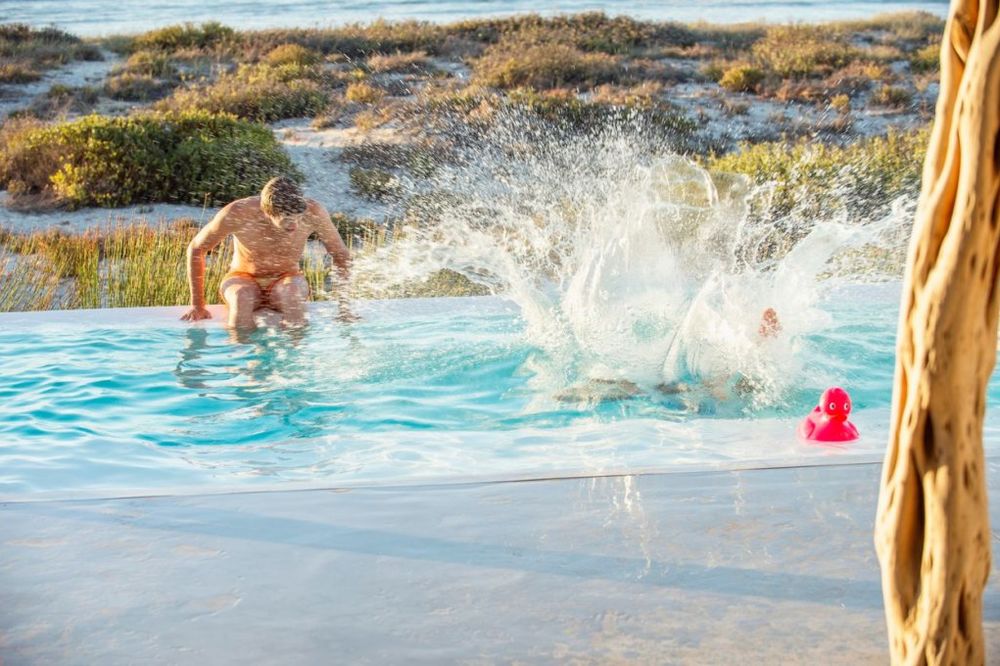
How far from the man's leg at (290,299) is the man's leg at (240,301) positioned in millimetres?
77

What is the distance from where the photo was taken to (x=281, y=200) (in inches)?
166

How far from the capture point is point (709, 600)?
1.77m

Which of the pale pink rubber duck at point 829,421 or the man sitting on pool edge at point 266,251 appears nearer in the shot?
the pale pink rubber duck at point 829,421

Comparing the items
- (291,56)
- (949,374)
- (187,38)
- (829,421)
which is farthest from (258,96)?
(949,374)

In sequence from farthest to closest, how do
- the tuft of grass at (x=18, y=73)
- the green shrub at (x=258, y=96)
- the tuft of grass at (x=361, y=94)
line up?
1. the tuft of grass at (x=361, y=94)
2. the tuft of grass at (x=18, y=73)
3. the green shrub at (x=258, y=96)

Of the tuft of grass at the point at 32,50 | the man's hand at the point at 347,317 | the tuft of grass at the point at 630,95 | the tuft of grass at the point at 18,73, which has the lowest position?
the man's hand at the point at 347,317

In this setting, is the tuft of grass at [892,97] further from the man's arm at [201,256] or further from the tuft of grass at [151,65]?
the man's arm at [201,256]

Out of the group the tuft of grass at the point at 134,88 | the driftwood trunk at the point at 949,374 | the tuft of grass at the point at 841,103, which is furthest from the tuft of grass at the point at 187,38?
the driftwood trunk at the point at 949,374

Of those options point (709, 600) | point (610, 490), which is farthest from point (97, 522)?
point (709, 600)

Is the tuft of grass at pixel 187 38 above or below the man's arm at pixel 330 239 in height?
above

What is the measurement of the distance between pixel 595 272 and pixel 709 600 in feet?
7.47

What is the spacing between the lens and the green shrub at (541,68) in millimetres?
11883

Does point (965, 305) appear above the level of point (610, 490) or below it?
above

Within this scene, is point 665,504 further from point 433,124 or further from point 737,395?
point 433,124
